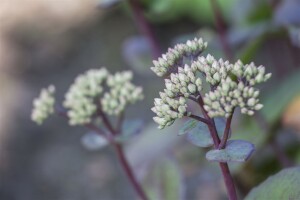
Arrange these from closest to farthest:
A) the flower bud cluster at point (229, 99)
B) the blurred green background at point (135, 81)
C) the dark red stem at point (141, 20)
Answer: the flower bud cluster at point (229, 99), the dark red stem at point (141, 20), the blurred green background at point (135, 81)

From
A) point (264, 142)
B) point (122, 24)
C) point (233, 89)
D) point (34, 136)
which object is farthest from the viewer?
point (122, 24)

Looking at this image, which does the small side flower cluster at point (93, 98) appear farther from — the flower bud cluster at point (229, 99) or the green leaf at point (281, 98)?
the green leaf at point (281, 98)

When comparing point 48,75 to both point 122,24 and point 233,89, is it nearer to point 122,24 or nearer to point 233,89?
point 122,24

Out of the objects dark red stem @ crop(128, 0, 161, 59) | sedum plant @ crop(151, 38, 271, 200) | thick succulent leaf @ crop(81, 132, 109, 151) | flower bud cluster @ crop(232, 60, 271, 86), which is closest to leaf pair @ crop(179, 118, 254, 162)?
sedum plant @ crop(151, 38, 271, 200)

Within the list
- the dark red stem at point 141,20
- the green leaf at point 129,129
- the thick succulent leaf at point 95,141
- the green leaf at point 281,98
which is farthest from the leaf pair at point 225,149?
the green leaf at point 281,98

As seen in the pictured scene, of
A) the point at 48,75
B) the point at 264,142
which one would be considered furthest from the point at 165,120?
the point at 48,75

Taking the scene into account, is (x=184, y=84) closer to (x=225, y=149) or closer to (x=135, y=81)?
(x=225, y=149)
